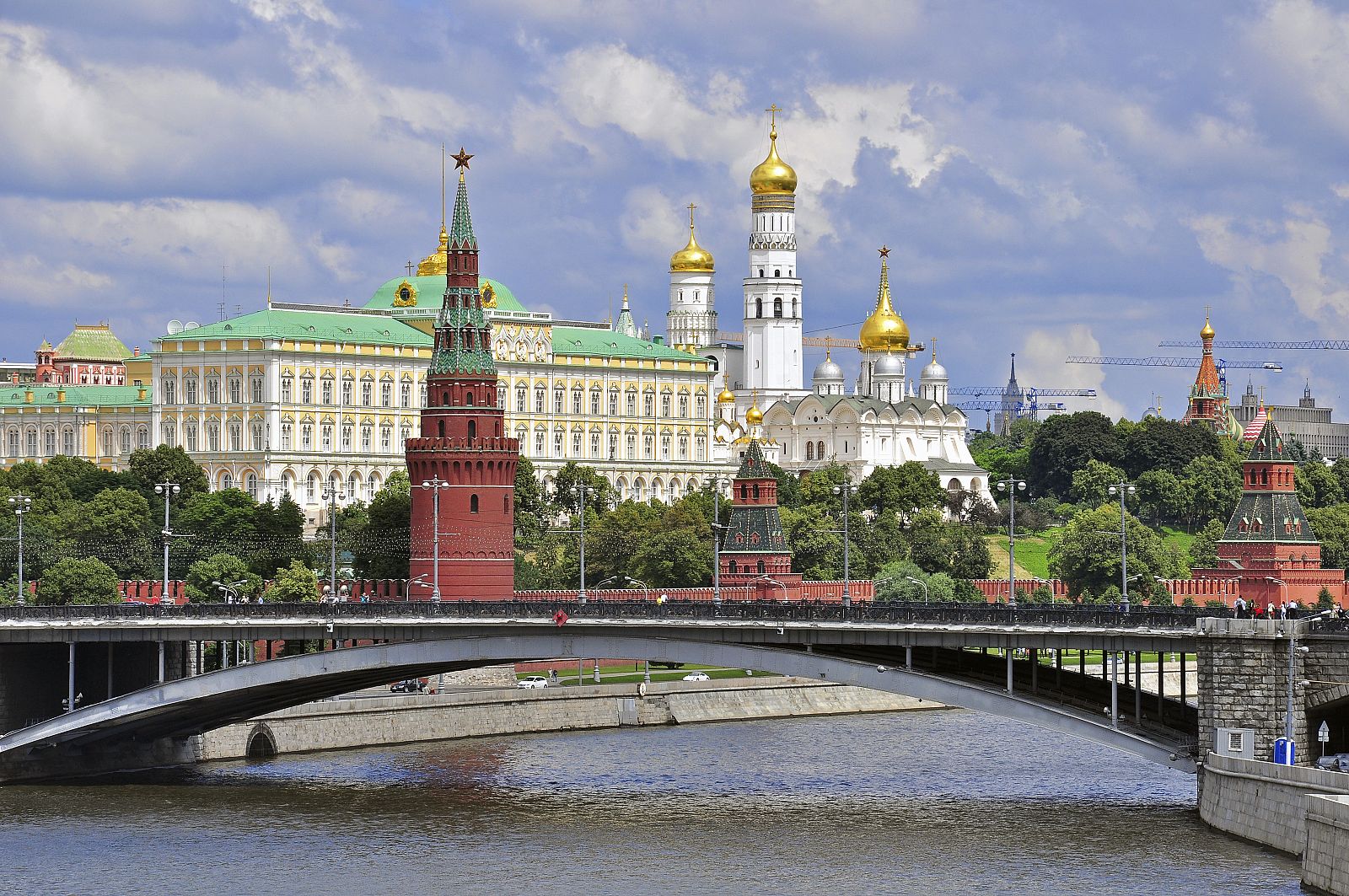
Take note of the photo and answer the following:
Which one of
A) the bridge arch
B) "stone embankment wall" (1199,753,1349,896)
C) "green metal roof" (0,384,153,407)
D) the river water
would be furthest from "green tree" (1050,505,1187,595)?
"stone embankment wall" (1199,753,1349,896)

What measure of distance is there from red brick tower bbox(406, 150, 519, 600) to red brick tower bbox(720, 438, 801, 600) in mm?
13619

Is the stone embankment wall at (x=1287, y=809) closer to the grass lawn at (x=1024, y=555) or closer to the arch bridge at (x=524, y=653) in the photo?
the arch bridge at (x=524, y=653)

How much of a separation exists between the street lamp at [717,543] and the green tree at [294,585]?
1747cm

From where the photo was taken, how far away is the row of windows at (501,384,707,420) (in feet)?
591

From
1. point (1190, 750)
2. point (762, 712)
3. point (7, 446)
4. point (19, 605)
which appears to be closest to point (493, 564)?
point (762, 712)

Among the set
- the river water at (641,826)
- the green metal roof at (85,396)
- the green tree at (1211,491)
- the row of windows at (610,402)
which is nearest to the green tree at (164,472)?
the green metal roof at (85,396)

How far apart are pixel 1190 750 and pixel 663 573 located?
218 feet

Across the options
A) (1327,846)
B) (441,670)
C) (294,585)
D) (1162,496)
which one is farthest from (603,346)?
(1327,846)

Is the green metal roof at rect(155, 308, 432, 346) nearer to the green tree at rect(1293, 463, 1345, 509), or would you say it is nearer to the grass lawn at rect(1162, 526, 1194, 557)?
the grass lawn at rect(1162, 526, 1194, 557)

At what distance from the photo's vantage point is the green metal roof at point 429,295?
18138 cm

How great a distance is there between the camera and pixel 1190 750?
70.2 m

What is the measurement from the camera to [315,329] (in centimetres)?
17312

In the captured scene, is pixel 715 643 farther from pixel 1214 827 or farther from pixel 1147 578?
pixel 1147 578

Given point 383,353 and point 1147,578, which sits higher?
point 383,353
